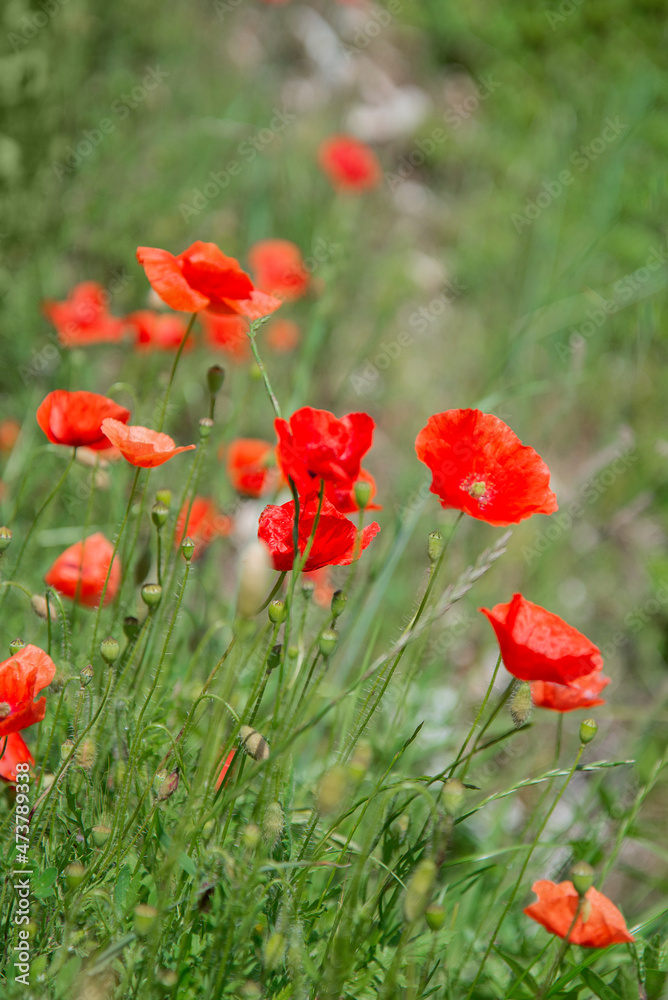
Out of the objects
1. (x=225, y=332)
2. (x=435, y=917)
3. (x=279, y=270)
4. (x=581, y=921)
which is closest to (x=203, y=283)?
(x=435, y=917)

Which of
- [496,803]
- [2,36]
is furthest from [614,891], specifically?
[2,36]

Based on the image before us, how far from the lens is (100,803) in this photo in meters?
1.38

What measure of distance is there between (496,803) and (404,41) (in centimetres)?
616

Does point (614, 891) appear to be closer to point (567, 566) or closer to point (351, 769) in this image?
point (567, 566)

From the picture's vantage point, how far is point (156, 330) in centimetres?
237

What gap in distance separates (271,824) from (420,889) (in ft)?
0.97

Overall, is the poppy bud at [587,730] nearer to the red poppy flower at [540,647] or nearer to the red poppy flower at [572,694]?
the red poppy flower at [540,647]

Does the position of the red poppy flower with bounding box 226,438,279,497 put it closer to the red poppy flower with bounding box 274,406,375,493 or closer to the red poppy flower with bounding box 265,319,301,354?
the red poppy flower with bounding box 274,406,375,493

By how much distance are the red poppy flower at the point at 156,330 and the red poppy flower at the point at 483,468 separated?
44.1 inches

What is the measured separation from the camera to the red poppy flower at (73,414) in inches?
57.6

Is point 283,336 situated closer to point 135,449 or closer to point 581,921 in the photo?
point 135,449

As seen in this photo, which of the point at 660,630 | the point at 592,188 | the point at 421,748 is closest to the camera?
the point at 421,748

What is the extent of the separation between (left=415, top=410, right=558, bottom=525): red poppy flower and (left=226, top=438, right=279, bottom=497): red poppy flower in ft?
2.22

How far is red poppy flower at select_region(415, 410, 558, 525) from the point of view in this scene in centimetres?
132
